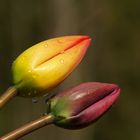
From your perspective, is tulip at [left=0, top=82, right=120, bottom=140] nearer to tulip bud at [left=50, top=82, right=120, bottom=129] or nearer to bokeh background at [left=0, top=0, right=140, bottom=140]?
tulip bud at [left=50, top=82, right=120, bottom=129]

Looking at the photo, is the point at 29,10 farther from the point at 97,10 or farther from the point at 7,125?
the point at 7,125

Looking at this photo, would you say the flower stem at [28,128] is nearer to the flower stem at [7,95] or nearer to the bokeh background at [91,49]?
the flower stem at [7,95]

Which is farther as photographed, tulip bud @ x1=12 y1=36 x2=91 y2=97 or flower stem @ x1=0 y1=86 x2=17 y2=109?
tulip bud @ x1=12 y1=36 x2=91 y2=97

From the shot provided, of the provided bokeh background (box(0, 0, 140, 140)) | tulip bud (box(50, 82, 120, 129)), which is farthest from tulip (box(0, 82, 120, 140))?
bokeh background (box(0, 0, 140, 140))

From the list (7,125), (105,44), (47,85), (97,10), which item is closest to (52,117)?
(47,85)

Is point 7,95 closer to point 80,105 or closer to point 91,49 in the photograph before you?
point 80,105

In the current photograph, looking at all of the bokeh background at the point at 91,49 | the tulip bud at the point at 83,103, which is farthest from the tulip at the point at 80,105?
the bokeh background at the point at 91,49

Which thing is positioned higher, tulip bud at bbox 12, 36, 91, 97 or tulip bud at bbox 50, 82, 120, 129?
tulip bud at bbox 12, 36, 91, 97
